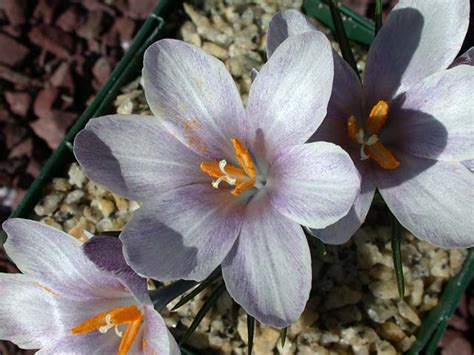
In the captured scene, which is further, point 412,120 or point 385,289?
point 385,289

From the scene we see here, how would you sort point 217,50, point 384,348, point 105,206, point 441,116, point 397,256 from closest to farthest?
point 441,116
point 397,256
point 384,348
point 105,206
point 217,50

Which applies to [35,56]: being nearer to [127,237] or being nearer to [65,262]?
[65,262]

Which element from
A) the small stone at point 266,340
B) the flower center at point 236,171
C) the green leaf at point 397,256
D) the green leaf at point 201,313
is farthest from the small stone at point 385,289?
the flower center at point 236,171

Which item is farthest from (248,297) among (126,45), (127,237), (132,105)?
(126,45)

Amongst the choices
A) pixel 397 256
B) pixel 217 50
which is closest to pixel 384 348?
pixel 397 256

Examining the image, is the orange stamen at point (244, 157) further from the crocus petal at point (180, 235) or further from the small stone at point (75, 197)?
the small stone at point (75, 197)

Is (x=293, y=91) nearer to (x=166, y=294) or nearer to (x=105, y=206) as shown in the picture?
(x=166, y=294)
